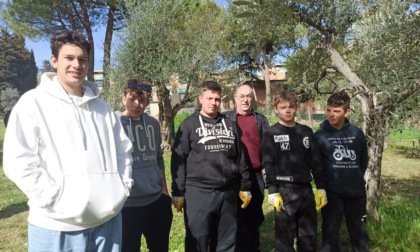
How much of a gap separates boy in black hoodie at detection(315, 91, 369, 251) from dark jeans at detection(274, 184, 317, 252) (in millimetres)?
224

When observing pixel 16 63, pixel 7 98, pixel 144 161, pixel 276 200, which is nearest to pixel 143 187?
pixel 144 161

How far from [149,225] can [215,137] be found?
3.19 feet

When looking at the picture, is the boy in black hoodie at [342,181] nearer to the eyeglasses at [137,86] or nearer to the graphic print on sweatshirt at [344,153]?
the graphic print on sweatshirt at [344,153]

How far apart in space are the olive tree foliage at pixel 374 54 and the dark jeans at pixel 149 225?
2695mm

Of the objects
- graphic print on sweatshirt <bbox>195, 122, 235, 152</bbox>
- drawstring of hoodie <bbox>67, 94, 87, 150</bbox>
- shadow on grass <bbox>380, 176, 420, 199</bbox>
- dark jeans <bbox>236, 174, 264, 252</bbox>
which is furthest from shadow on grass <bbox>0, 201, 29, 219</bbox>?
shadow on grass <bbox>380, 176, 420, 199</bbox>

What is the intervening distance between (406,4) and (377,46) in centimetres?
54

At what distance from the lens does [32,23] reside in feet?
58.1

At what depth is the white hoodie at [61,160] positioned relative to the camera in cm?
171

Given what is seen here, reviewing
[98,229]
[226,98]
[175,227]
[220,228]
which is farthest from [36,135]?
[226,98]

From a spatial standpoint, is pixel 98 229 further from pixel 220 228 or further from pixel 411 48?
pixel 411 48

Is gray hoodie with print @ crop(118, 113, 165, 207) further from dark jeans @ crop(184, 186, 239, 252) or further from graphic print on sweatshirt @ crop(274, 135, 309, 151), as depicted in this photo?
graphic print on sweatshirt @ crop(274, 135, 309, 151)

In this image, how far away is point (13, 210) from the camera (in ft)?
22.4

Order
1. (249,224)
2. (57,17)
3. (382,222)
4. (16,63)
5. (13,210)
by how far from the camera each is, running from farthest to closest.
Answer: (16,63), (57,17), (13,210), (382,222), (249,224)

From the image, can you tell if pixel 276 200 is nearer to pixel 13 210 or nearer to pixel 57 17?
pixel 13 210
